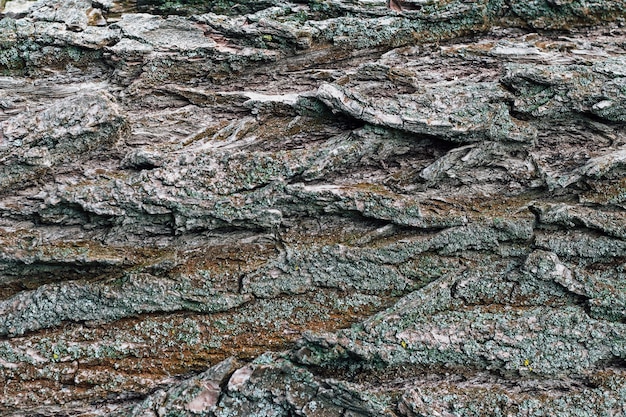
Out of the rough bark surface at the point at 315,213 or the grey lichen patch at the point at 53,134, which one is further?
the grey lichen patch at the point at 53,134

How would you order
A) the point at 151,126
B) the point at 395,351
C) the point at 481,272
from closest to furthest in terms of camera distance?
Answer: the point at 395,351
the point at 481,272
the point at 151,126

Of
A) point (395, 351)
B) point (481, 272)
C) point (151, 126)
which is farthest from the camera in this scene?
point (151, 126)

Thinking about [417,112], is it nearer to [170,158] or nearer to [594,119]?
[594,119]

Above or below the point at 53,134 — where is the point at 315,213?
below

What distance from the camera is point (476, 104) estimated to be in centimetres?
1514

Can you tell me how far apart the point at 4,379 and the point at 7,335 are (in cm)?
117

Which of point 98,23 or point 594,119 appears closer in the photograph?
point 594,119

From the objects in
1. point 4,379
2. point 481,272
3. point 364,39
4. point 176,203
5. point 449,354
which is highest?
point 364,39

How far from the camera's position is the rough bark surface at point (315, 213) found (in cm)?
1366

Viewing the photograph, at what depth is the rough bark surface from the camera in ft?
44.8

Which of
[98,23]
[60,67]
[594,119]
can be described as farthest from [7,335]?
[594,119]

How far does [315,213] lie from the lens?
1527 cm

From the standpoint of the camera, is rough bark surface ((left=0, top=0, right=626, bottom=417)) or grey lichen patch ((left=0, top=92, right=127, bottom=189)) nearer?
rough bark surface ((left=0, top=0, right=626, bottom=417))

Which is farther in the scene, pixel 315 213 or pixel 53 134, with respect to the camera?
pixel 315 213
